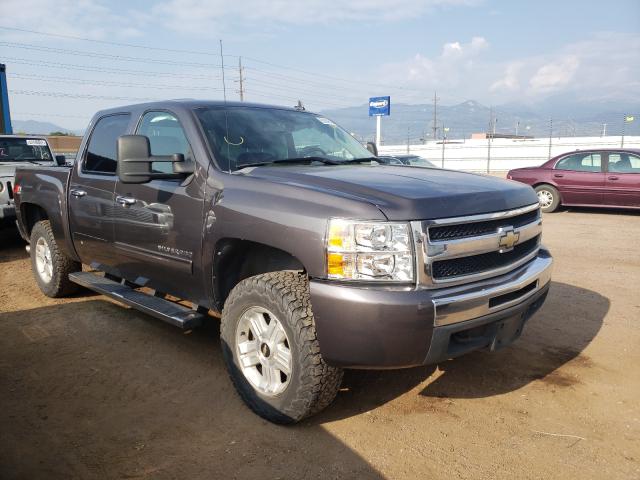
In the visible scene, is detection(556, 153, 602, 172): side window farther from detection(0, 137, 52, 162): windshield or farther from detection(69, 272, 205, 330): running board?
detection(0, 137, 52, 162): windshield

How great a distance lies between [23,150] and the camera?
9578mm

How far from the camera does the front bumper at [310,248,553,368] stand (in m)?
2.46

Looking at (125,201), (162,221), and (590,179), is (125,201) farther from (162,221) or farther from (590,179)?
(590,179)

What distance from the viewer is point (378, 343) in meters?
2.50

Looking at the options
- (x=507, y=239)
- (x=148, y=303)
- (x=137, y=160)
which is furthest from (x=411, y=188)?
(x=148, y=303)

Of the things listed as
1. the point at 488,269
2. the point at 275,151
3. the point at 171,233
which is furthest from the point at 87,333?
the point at 488,269

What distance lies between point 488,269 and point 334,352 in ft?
3.19

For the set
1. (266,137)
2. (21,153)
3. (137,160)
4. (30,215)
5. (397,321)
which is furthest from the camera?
(21,153)

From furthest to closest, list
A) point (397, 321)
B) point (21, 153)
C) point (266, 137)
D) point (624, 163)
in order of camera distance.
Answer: point (624, 163)
point (21, 153)
point (266, 137)
point (397, 321)

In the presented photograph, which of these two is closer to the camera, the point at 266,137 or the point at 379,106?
the point at 266,137

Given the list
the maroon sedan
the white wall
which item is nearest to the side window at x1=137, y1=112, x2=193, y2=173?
the maroon sedan

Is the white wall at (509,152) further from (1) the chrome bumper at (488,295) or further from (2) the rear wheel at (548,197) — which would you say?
(1) the chrome bumper at (488,295)

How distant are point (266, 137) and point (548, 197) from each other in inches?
404

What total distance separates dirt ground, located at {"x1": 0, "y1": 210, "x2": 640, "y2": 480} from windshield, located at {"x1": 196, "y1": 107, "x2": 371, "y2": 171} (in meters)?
1.58
